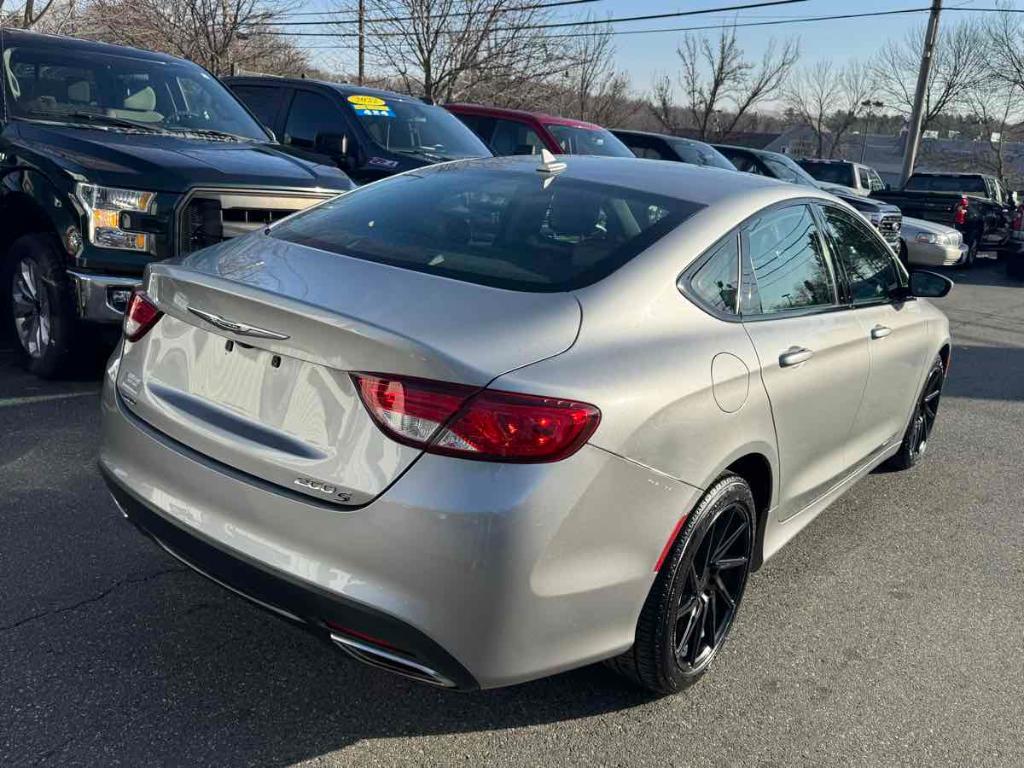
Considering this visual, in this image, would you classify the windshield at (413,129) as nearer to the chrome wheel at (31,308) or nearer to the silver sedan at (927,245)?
the chrome wheel at (31,308)

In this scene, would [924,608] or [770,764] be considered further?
[924,608]

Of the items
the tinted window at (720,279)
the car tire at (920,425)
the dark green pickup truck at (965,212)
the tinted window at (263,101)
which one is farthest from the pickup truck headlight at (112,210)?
the dark green pickup truck at (965,212)

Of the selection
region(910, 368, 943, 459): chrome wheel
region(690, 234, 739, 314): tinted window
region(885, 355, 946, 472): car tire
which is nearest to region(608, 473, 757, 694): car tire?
region(690, 234, 739, 314): tinted window

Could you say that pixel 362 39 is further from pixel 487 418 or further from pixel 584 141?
pixel 487 418

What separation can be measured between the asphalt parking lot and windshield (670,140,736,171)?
10.4 metres

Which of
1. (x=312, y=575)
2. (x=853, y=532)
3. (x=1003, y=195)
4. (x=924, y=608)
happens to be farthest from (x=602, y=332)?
(x=1003, y=195)

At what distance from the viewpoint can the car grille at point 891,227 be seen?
1362 cm

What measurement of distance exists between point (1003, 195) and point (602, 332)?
2335cm

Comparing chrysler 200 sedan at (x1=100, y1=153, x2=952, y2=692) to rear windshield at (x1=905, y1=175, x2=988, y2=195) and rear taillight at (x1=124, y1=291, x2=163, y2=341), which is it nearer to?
rear taillight at (x1=124, y1=291, x2=163, y2=341)

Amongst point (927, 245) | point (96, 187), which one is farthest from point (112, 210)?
point (927, 245)

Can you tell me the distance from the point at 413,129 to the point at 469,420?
23.8ft

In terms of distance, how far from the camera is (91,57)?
20.5ft

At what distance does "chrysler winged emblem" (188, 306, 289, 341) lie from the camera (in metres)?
2.41

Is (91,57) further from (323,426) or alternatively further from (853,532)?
(853,532)
